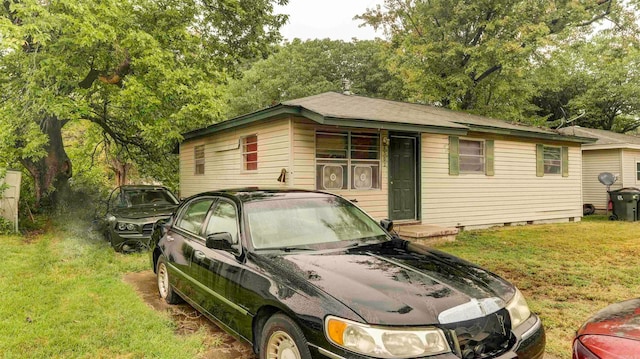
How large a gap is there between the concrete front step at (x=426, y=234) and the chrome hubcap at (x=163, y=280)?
4862 millimetres

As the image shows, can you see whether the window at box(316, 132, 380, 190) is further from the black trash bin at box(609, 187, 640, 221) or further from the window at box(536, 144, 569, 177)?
the black trash bin at box(609, 187, 640, 221)

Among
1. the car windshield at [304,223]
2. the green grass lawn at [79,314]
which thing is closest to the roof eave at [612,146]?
the car windshield at [304,223]

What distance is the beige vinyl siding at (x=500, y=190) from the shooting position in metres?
9.91

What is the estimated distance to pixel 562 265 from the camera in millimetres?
6270

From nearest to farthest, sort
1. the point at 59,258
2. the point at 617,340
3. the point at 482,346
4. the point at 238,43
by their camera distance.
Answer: the point at 617,340 < the point at 482,346 < the point at 59,258 < the point at 238,43

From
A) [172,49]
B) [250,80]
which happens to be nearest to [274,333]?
[172,49]

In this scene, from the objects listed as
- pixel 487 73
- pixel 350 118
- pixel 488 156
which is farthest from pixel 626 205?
pixel 350 118

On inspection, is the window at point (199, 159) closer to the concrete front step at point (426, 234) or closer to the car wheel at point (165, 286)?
the concrete front step at point (426, 234)

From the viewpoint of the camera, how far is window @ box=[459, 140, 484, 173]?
1062 cm

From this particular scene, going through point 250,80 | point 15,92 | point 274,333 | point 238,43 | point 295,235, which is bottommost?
point 274,333

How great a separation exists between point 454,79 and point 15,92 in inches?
673

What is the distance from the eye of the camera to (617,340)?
182cm

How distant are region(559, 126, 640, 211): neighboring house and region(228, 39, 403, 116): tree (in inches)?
470

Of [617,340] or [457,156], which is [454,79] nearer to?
[457,156]
